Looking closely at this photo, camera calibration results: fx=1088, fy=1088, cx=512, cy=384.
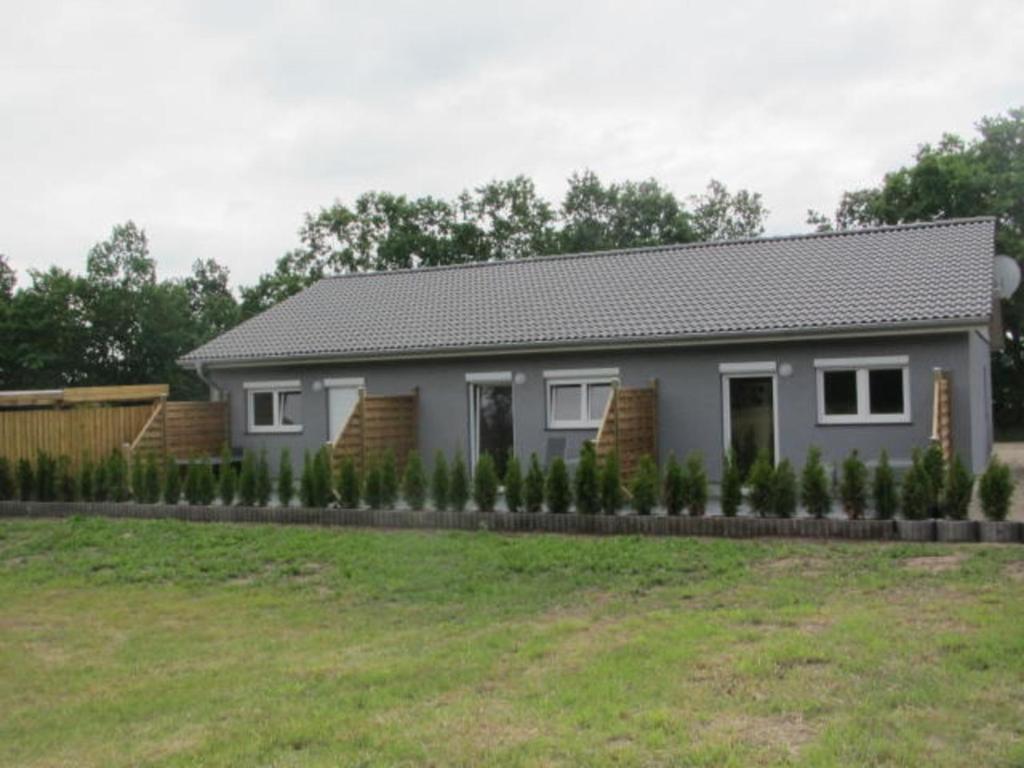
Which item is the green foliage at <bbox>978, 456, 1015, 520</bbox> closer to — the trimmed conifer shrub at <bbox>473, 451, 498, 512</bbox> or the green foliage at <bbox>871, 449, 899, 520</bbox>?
the green foliage at <bbox>871, 449, 899, 520</bbox>

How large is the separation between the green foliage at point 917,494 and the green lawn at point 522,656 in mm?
1176

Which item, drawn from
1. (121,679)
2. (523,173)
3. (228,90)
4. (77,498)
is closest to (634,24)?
(228,90)

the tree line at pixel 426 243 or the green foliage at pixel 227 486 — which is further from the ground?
the tree line at pixel 426 243

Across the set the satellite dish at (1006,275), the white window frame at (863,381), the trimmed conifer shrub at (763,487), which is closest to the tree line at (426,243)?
the satellite dish at (1006,275)

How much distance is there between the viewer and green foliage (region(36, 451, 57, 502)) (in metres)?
17.2

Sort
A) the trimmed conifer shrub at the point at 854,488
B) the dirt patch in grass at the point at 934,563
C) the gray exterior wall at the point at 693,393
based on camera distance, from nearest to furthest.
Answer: the dirt patch in grass at the point at 934,563, the trimmed conifer shrub at the point at 854,488, the gray exterior wall at the point at 693,393

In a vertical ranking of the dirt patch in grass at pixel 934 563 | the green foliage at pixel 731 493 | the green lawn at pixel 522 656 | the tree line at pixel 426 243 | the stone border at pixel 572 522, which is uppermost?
the tree line at pixel 426 243

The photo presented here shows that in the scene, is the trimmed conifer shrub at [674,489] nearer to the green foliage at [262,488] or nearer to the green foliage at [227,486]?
the green foliage at [262,488]

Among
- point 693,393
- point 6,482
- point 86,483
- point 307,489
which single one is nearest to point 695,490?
point 693,393

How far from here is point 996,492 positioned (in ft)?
38.3

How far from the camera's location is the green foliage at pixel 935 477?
1202cm

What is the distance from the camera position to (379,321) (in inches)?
879

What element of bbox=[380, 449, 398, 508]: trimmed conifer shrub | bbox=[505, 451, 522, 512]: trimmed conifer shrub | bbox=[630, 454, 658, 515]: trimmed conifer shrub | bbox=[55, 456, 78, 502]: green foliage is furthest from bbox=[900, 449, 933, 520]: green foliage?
bbox=[55, 456, 78, 502]: green foliage

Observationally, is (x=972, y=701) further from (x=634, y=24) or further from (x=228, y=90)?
(x=228, y=90)
